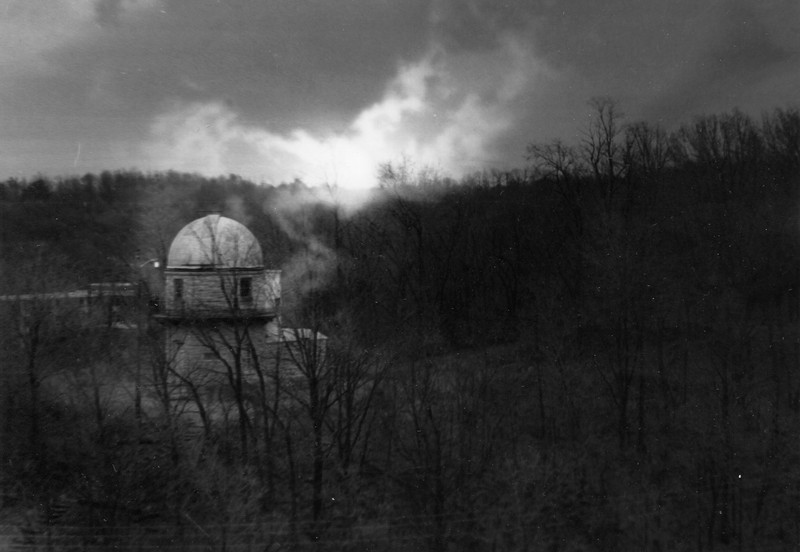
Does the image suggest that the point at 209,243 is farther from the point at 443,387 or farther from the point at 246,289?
the point at 443,387

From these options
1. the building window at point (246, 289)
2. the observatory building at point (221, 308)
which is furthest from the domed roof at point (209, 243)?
the building window at point (246, 289)

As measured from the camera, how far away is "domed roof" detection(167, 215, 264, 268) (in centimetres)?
824

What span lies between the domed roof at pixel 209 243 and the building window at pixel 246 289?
1.79 feet

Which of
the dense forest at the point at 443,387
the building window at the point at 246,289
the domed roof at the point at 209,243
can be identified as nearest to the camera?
the dense forest at the point at 443,387

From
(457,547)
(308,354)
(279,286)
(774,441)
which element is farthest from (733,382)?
(279,286)

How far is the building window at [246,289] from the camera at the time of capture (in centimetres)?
759

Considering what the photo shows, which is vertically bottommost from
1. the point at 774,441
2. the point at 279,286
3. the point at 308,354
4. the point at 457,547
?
the point at 457,547

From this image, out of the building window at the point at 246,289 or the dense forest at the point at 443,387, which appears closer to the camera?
the dense forest at the point at 443,387

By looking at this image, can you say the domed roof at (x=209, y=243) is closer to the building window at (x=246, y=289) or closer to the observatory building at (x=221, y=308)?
the observatory building at (x=221, y=308)

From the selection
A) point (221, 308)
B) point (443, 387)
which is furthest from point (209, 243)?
point (443, 387)

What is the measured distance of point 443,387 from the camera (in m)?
6.80

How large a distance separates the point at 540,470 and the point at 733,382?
2.86 metres

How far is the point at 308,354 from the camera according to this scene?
650 centimetres

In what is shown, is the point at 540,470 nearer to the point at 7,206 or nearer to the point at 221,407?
the point at 221,407
